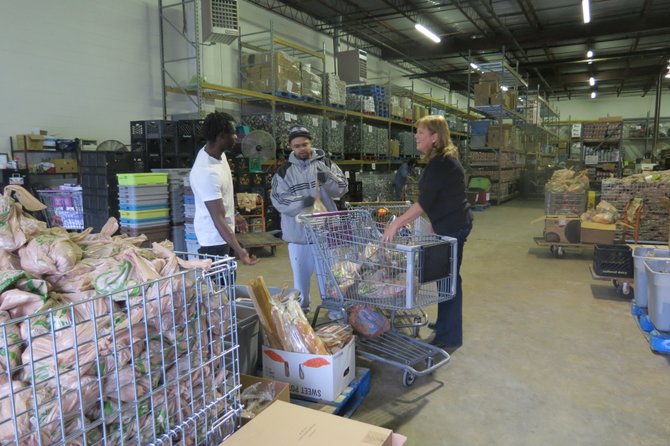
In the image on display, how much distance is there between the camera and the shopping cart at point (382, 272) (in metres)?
2.70

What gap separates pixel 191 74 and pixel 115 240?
7819mm

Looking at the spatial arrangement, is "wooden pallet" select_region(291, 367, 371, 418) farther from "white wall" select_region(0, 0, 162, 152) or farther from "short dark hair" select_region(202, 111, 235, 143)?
"white wall" select_region(0, 0, 162, 152)

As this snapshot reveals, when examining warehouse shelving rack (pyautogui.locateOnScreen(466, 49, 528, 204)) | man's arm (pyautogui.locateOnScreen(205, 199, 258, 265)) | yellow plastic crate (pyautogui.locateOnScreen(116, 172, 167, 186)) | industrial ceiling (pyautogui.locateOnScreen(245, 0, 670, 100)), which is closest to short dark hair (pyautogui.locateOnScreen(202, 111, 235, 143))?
man's arm (pyautogui.locateOnScreen(205, 199, 258, 265))

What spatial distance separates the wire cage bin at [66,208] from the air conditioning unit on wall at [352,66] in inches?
285

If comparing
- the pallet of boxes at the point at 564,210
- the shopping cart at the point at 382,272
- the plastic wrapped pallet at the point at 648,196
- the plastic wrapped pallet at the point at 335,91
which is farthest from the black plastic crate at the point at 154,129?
the plastic wrapped pallet at the point at 648,196

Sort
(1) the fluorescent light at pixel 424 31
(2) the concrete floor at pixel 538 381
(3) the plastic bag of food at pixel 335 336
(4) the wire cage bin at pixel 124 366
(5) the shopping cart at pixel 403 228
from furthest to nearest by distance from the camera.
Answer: (1) the fluorescent light at pixel 424 31
(5) the shopping cart at pixel 403 228
(3) the plastic bag of food at pixel 335 336
(2) the concrete floor at pixel 538 381
(4) the wire cage bin at pixel 124 366

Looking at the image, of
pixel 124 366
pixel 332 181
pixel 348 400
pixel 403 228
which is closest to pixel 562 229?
pixel 403 228

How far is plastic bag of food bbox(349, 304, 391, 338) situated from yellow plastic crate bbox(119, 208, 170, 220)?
140 inches

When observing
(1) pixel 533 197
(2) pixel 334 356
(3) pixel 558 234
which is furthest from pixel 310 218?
(1) pixel 533 197

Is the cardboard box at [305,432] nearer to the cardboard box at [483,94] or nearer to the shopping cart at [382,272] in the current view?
the shopping cart at [382,272]

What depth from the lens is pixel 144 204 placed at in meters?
5.70

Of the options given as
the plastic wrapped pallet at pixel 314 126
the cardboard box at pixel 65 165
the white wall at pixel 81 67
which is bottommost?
the cardboard box at pixel 65 165

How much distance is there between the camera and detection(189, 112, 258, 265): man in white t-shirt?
2.81 metres

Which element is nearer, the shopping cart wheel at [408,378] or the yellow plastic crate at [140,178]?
the shopping cart wheel at [408,378]
